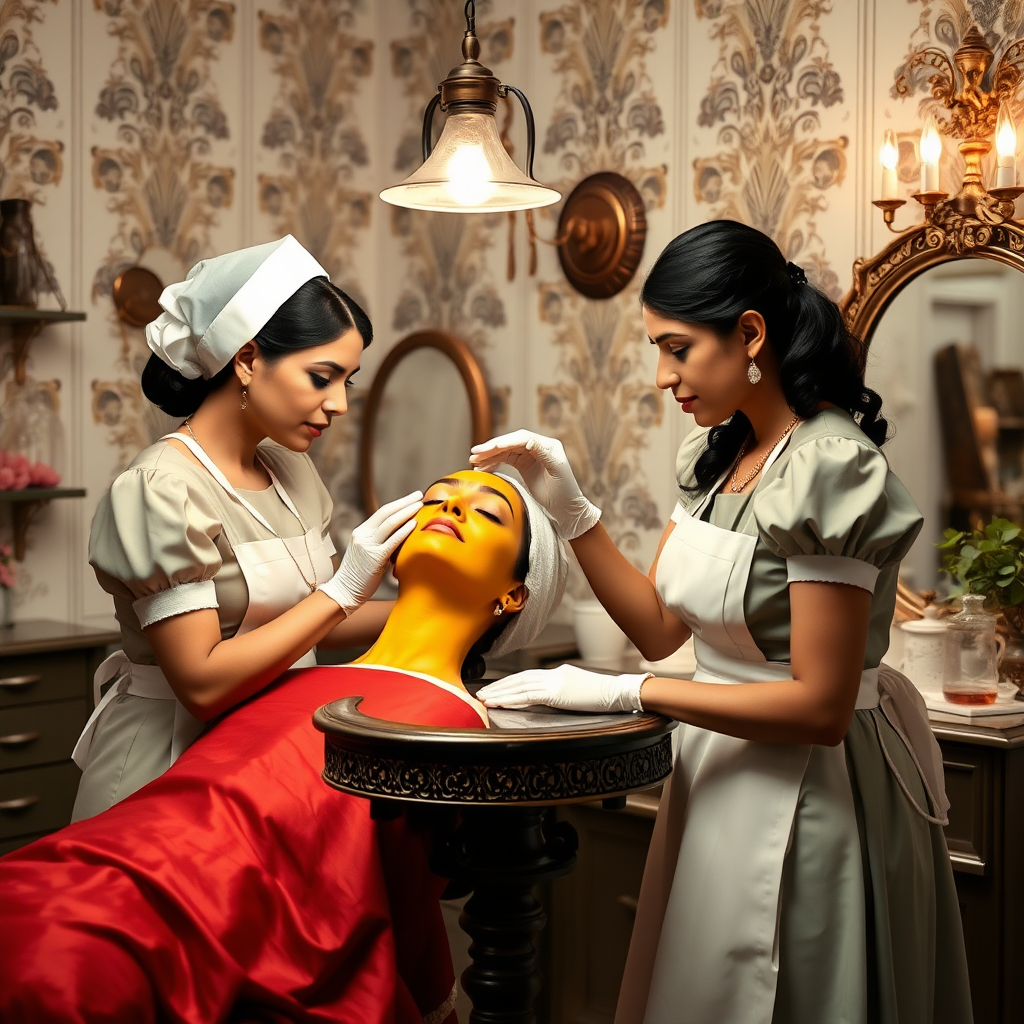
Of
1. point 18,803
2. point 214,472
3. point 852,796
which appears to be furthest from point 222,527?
point 18,803

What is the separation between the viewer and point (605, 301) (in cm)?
351

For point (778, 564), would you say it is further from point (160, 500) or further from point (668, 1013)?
point (160, 500)

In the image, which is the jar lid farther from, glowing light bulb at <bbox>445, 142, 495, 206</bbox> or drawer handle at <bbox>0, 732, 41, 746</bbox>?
drawer handle at <bbox>0, 732, 41, 746</bbox>

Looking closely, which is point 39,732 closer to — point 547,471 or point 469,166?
point 547,471

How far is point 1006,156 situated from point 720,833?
158 centimetres

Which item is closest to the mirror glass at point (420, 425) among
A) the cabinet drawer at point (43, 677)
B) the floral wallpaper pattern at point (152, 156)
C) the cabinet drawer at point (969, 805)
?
the floral wallpaper pattern at point (152, 156)

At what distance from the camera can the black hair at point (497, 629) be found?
1.94 meters

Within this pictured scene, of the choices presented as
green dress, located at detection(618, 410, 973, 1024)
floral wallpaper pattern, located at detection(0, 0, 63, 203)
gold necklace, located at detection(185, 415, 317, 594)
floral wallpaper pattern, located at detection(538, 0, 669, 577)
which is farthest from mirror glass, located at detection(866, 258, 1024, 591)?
floral wallpaper pattern, located at detection(0, 0, 63, 203)

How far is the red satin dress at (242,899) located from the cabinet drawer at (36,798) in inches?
57.1

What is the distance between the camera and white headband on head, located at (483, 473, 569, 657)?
1.94m

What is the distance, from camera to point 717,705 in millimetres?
1645

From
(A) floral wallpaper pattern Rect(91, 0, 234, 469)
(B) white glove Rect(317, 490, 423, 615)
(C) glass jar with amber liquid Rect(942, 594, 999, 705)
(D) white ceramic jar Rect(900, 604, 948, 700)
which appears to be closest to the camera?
(B) white glove Rect(317, 490, 423, 615)

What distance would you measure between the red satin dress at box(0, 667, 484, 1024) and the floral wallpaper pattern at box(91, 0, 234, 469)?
203cm

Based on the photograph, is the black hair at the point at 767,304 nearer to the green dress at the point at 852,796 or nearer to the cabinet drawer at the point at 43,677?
the green dress at the point at 852,796
